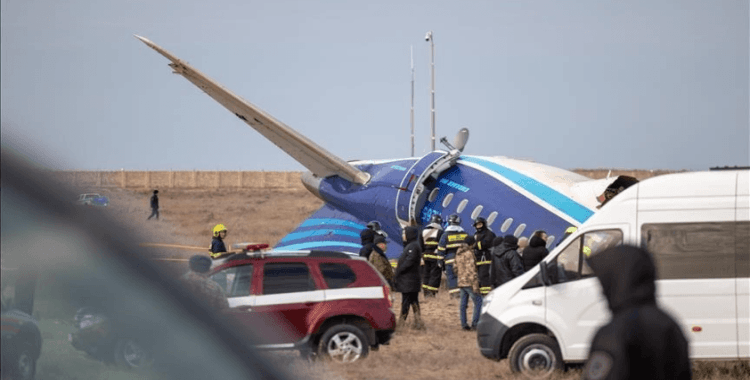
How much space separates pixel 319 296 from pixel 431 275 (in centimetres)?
786

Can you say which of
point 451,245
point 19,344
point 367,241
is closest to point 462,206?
point 451,245

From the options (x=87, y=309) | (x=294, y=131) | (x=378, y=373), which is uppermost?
(x=294, y=131)

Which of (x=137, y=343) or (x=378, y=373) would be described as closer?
(x=137, y=343)

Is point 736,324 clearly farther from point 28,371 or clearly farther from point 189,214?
point 189,214

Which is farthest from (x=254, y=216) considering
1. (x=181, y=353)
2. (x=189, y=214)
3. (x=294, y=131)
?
(x=181, y=353)

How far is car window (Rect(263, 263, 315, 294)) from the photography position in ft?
41.7

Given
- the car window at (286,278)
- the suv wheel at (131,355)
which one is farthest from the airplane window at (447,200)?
the suv wheel at (131,355)

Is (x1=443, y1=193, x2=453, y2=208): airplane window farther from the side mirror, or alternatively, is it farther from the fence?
the fence

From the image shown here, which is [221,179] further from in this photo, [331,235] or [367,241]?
[367,241]

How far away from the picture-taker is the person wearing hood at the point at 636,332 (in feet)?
13.9

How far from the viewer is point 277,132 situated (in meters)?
26.2

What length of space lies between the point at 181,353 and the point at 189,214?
57.4m

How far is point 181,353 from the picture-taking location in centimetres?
474

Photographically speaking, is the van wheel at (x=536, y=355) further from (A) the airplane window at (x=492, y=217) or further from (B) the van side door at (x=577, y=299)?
(A) the airplane window at (x=492, y=217)
